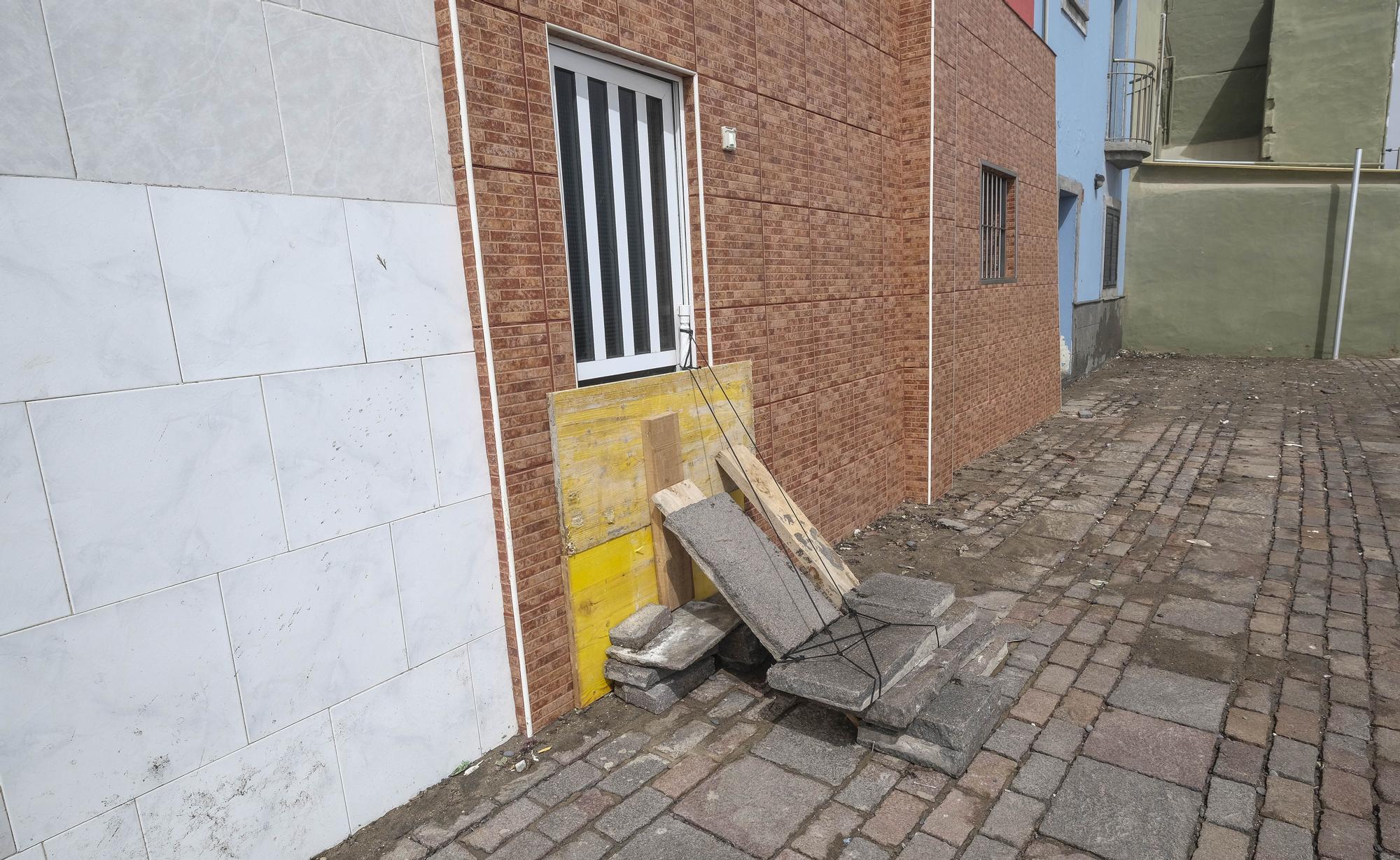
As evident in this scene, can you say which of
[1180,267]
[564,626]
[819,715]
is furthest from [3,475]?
[1180,267]

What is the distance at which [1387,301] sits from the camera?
16688mm

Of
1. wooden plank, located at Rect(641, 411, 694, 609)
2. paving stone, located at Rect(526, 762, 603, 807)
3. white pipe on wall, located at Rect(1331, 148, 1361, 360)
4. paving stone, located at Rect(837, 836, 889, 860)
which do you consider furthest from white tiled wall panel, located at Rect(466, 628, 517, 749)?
white pipe on wall, located at Rect(1331, 148, 1361, 360)

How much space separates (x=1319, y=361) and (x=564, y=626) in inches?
776

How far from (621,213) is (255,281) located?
90.2 inches

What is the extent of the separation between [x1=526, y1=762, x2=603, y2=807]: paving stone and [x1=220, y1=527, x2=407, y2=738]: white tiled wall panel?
88 centimetres

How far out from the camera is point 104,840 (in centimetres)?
262

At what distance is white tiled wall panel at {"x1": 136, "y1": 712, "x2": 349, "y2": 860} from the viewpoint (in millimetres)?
2779

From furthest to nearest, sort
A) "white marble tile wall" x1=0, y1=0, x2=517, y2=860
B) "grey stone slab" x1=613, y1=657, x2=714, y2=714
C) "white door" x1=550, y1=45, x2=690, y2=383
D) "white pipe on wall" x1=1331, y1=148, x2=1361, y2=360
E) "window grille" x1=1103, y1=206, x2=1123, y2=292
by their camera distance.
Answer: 1. "window grille" x1=1103, y1=206, x2=1123, y2=292
2. "white pipe on wall" x1=1331, y1=148, x2=1361, y2=360
3. "white door" x1=550, y1=45, x2=690, y2=383
4. "grey stone slab" x1=613, y1=657, x2=714, y2=714
5. "white marble tile wall" x1=0, y1=0, x2=517, y2=860

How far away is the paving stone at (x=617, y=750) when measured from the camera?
3.80 meters

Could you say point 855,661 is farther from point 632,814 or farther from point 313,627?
point 313,627

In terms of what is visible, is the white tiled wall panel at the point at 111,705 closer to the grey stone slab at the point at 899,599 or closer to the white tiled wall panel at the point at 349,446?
the white tiled wall panel at the point at 349,446

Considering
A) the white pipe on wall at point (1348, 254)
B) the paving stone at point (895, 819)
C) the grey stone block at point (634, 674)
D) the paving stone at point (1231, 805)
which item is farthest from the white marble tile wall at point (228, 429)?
the white pipe on wall at point (1348, 254)

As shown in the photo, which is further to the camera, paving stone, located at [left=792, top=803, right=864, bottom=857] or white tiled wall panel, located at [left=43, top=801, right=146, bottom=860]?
paving stone, located at [left=792, top=803, right=864, bottom=857]

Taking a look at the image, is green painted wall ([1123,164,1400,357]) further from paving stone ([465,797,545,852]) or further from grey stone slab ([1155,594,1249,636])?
paving stone ([465,797,545,852])
